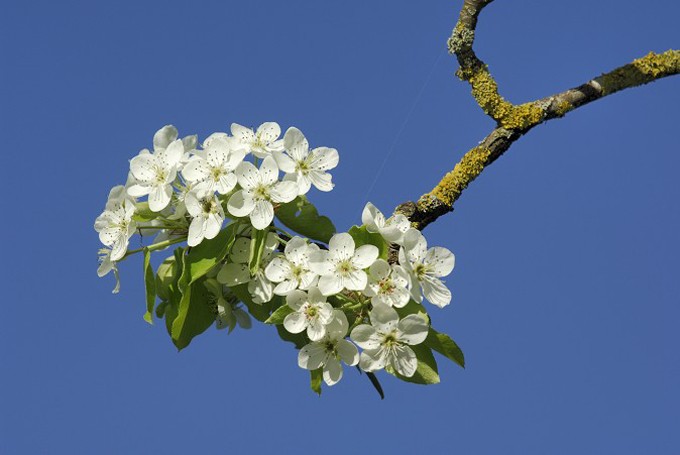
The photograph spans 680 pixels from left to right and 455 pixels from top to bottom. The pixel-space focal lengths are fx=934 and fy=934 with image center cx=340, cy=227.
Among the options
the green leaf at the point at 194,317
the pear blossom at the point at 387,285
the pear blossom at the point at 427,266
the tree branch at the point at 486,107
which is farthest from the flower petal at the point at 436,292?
the green leaf at the point at 194,317

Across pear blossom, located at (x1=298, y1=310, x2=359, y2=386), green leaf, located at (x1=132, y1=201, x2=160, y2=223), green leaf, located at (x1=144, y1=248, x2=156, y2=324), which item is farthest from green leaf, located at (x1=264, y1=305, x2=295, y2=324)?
green leaf, located at (x1=132, y1=201, x2=160, y2=223)

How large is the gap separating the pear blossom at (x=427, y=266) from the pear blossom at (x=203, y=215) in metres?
0.61

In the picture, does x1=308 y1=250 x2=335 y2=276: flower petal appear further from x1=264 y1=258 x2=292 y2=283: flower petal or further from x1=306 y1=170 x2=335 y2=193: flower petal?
x1=306 y1=170 x2=335 y2=193: flower petal

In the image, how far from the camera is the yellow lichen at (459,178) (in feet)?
11.4

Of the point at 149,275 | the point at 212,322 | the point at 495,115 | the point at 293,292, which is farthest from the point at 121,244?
the point at 495,115

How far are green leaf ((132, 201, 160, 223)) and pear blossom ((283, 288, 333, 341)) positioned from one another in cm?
60

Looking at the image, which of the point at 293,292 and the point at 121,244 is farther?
the point at 121,244

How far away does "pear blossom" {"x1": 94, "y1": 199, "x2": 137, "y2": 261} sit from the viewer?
126 inches

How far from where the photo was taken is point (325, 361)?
3.08 metres

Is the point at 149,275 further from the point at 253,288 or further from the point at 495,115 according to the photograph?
the point at 495,115

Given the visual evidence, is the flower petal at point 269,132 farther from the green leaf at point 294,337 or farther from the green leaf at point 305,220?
the green leaf at point 294,337

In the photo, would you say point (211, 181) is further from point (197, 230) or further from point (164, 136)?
point (164, 136)

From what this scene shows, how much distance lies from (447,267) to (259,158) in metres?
0.75

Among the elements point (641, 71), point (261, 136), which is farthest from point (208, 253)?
point (641, 71)
